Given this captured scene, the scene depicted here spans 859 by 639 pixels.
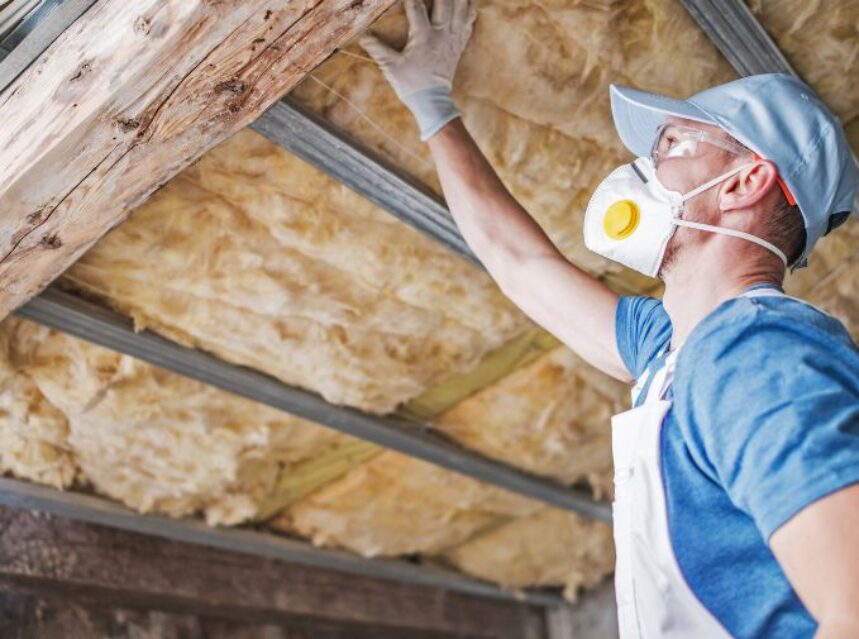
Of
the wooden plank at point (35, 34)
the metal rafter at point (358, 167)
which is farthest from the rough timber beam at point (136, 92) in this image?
the metal rafter at point (358, 167)

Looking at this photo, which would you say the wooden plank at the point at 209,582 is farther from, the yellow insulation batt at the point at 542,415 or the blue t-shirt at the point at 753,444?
the blue t-shirt at the point at 753,444

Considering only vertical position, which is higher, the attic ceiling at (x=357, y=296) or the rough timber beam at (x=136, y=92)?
the attic ceiling at (x=357, y=296)

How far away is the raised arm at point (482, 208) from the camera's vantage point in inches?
68.8

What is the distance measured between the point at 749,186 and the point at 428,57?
0.63 metres

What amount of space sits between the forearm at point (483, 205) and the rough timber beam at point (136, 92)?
0.33 meters

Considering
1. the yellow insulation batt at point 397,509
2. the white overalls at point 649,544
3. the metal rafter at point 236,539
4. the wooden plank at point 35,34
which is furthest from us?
the yellow insulation batt at point 397,509

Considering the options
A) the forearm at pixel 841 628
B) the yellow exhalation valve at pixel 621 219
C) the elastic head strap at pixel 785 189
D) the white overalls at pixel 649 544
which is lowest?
the forearm at pixel 841 628

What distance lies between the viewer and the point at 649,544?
1.25m

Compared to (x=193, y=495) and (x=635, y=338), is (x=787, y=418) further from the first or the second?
(x=193, y=495)

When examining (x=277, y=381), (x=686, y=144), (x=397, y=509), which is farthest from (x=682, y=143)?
(x=397, y=509)

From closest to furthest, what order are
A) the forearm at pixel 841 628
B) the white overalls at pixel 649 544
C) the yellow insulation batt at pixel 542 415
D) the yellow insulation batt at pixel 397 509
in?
1. the forearm at pixel 841 628
2. the white overalls at pixel 649 544
3. the yellow insulation batt at pixel 542 415
4. the yellow insulation batt at pixel 397 509

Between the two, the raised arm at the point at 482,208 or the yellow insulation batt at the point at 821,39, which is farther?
the yellow insulation batt at the point at 821,39

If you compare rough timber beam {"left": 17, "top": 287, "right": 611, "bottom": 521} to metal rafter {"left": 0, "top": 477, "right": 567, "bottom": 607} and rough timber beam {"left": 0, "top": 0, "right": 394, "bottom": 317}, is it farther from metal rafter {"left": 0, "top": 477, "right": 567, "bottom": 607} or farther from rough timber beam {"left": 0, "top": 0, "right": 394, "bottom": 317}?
metal rafter {"left": 0, "top": 477, "right": 567, "bottom": 607}

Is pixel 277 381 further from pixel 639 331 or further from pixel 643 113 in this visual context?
pixel 643 113
